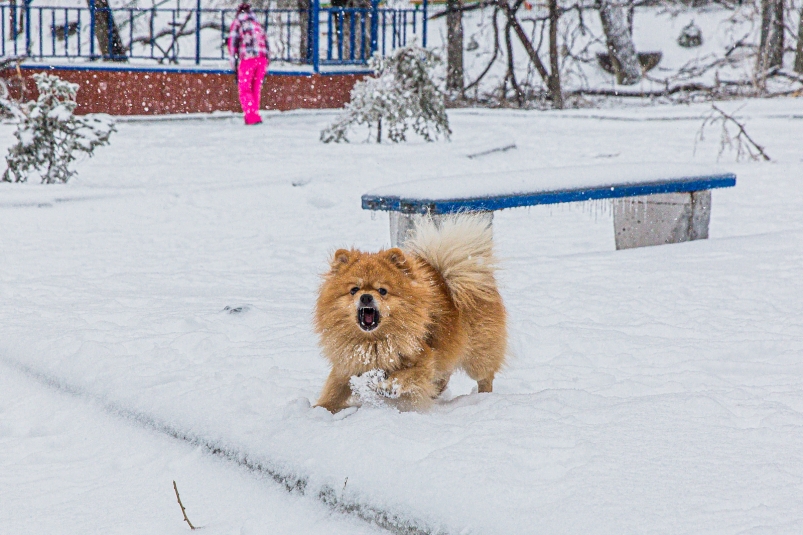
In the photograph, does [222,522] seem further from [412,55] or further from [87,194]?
[412,55]

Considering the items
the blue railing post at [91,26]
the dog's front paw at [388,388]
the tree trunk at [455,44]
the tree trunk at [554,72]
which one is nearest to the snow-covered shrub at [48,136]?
the blue railing post at [91,26]

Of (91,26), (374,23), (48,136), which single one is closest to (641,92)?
(374,23)

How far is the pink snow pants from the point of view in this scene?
14.8 meters

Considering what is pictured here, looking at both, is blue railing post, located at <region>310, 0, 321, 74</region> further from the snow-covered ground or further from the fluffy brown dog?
the fluffy brown dog

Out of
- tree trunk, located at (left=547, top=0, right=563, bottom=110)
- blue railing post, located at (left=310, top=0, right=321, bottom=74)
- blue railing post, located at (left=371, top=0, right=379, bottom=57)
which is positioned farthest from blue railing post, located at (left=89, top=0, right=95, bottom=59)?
tree trunk, located at (left=547, top=0, right=563, bottom=110)

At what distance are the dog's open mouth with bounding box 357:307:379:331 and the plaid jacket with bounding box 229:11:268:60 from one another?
12.2 m

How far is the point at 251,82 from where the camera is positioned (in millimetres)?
14977

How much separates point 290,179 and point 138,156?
2664 mm

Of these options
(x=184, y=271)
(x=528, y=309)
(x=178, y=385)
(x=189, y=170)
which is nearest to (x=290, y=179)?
(x=189, y=170)

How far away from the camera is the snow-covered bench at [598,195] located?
5715 millimetres

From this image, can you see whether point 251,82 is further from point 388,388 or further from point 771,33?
point 771,33

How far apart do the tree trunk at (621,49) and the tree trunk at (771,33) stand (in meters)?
3.54

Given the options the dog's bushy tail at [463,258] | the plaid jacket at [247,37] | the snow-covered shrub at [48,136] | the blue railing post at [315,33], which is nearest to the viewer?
the dog's bushy tail at [463,258]

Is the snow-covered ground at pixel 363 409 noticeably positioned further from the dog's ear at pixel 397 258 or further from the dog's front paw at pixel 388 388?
the dog's ear at pixel 397 258
